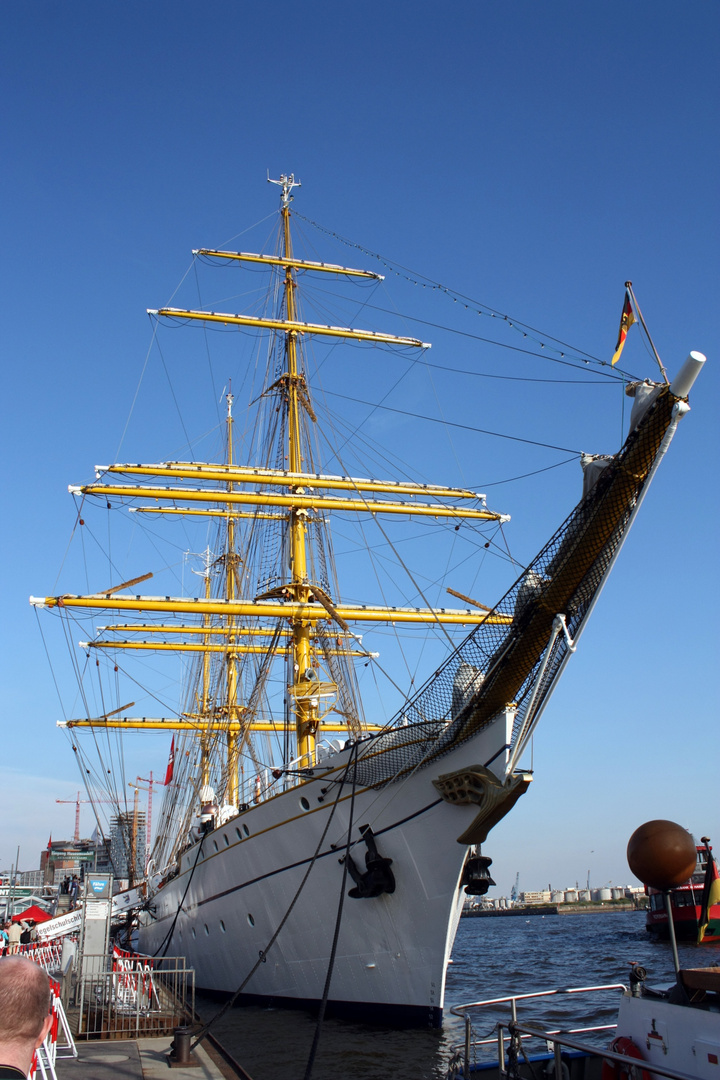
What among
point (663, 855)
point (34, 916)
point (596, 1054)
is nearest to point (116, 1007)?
point (596, 1054)

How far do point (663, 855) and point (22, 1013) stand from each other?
4.95 metres

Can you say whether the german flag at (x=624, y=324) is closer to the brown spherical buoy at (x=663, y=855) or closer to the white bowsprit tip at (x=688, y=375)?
the white bowsprit tip at (x=688, y=375)

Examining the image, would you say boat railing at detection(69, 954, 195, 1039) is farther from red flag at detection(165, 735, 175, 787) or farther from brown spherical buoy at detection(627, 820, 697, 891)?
red flag at detection(165, 735, 175, 787)

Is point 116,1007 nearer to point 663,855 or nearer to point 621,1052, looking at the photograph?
point 621,1052

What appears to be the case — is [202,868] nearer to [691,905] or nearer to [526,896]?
[691,905]

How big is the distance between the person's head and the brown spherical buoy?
15.6 feet

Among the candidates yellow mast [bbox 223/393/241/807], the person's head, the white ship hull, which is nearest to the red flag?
yellow mast [bbox 223/393/241/807]

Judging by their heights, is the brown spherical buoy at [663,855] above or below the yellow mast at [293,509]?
below

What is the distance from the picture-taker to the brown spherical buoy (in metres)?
6.02

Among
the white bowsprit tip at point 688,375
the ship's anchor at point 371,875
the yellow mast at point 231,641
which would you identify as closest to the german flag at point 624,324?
the white bowsprit tip at point 688,375

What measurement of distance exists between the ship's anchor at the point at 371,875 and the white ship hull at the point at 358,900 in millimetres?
165

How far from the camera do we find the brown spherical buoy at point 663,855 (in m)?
6.02

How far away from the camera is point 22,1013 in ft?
8.11

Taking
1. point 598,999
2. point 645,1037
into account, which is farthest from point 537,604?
point 598,999
